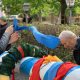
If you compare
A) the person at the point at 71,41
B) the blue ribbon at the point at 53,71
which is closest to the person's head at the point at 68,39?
the person at the point at 71,41

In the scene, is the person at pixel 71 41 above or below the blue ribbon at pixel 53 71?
above

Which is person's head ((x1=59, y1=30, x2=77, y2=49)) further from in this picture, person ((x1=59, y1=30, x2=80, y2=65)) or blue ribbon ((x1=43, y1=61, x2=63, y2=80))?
blue ribbon ((x1=43, y1=61, x2=63, y2=80))

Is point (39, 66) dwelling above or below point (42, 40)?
below

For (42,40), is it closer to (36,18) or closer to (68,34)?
(68,34)

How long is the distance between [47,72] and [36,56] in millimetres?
646

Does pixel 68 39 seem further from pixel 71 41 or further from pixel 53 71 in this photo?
pixel 53 71

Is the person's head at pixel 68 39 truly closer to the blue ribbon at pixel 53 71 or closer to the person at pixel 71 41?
the person at pixel 71 41

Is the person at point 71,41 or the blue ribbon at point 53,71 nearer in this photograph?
the blue ribbon at point 53,71

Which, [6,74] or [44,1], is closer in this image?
[6,74]

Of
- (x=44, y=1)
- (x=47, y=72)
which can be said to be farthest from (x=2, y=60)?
(x=44, y=1)

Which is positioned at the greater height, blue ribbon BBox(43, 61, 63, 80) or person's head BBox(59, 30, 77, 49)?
person's head BBox(59, 30, 77, 49)

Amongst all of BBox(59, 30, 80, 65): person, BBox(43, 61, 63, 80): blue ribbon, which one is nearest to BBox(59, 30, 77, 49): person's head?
BBox(59, 30, 80, 65): person

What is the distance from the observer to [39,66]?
2.50 meters

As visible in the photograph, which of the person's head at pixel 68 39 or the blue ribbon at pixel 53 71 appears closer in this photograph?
the blue ribbon at pixel 53 71
